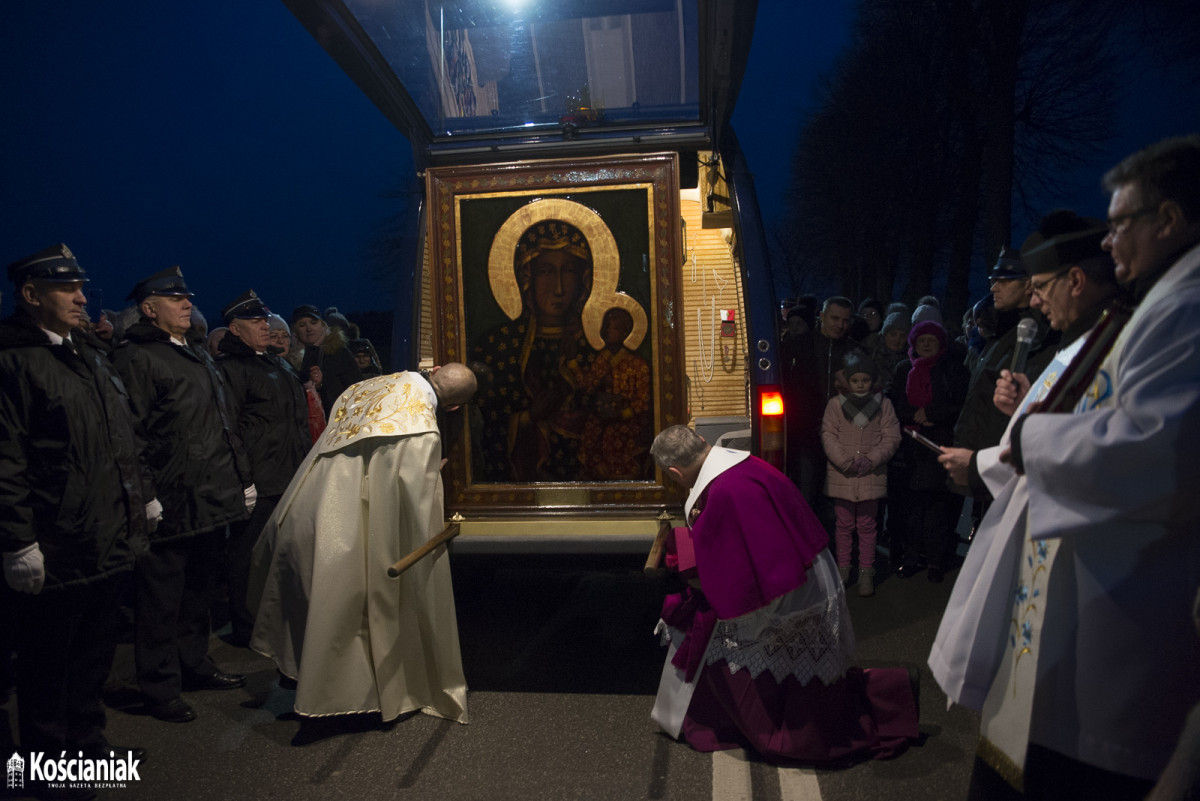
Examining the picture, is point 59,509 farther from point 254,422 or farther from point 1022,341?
point 1022,341

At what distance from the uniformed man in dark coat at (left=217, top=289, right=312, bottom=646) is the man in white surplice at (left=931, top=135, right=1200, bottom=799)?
4.55 m

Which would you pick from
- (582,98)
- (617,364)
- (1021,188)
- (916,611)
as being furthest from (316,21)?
(1021,188)

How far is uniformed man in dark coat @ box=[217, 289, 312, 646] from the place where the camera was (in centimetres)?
511

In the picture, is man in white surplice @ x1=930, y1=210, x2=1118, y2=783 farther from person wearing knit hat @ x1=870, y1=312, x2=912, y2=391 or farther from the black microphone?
person wearing knit hat @ x1=870, y1=312, x2=912, y2=391

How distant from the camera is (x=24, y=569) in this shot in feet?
10.4

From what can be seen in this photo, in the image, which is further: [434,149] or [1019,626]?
[434,149]

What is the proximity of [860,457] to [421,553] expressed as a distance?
11.7ft

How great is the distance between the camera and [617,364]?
500cm

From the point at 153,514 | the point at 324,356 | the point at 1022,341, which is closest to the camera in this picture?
the point at 1022,341

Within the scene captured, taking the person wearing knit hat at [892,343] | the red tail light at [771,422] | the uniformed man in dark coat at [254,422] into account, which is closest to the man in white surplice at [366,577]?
the uniformed man in dark coat at [254,422]

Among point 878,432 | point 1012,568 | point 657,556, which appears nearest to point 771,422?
point 657,556

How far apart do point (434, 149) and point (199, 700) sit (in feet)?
11.7

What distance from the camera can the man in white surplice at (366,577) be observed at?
3.74 meters

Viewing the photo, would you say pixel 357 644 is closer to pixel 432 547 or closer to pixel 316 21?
pixel 432 547
